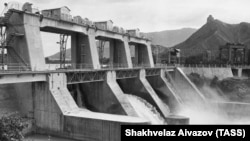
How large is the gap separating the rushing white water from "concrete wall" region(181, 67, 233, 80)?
2614 cm

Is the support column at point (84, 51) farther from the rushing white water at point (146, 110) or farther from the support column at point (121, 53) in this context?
the support column at point (121, 53)

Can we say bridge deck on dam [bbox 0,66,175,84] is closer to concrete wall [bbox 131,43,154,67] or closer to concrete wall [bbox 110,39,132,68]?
concrete wall [bbox 110,39,132,68]

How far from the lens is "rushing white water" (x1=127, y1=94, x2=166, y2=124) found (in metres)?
28.2

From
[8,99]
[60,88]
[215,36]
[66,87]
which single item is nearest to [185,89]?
[66,87]

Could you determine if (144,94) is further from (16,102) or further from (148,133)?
(148,133)

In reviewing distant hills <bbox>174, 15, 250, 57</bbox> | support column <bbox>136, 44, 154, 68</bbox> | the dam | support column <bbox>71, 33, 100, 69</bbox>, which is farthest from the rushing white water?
distant hills <bbox>174, 15, 250, 57</bbox>

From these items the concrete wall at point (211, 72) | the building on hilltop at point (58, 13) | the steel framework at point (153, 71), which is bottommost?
the concrete wall at point (211, 72)

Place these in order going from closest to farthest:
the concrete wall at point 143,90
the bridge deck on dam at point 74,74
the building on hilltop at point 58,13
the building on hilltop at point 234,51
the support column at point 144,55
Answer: the bridge deck on dam at point 74,74 < the building on hilltop at point 58,13 < the concrete wall at point 143,90 < the support column at point 144,55 < the building on hilltop at point 234,51

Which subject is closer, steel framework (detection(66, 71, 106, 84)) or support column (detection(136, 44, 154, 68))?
steel framework (detection(66, 71, 106, 84))

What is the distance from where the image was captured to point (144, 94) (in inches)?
1347

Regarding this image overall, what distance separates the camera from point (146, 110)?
97.9 feet

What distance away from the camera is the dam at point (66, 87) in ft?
59.7

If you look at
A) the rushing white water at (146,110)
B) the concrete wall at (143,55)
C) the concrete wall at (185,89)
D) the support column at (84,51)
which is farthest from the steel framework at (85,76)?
the concrete wall at (143,55)

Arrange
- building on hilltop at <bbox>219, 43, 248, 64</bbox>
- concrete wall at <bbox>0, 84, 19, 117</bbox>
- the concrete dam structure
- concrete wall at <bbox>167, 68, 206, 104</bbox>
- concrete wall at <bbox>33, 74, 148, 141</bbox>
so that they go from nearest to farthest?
concrete wall at <bbox>33, 74, 148, 141</bbox>
the concrete dam structure
concrete wall at <bbox>0, 84, 19, 117</bbox>
concrete wall at <bbox>167, 68, 206, 104</bbox>
building on hilltop at <bbox>219, 43, 248, 64</bbox>
